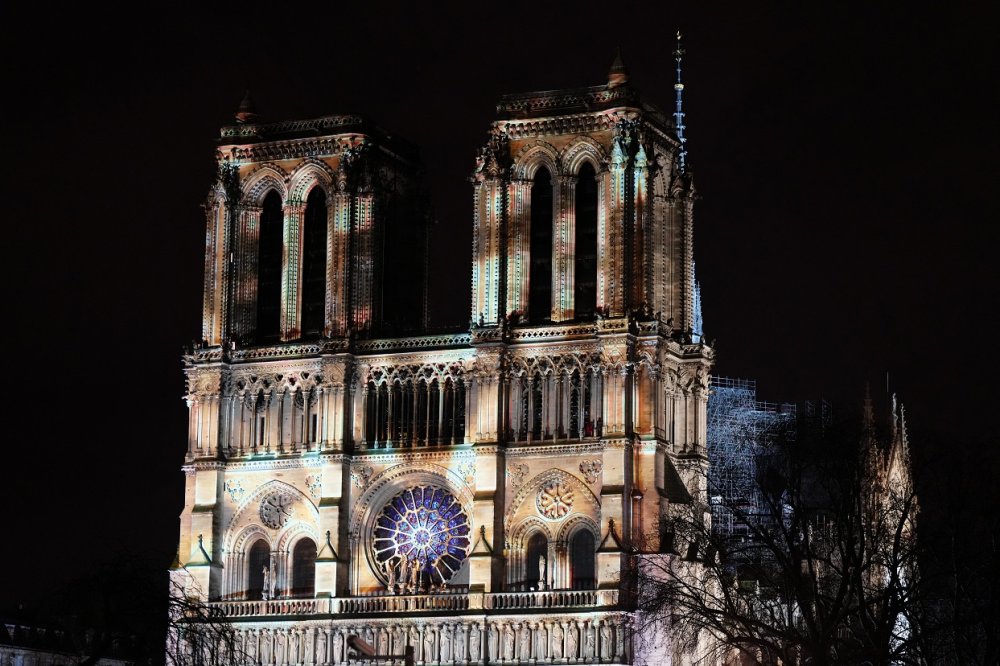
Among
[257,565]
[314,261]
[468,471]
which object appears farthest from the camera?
Answer: [314,261]

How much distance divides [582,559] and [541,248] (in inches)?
481

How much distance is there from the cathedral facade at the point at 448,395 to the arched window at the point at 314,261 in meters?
0.08

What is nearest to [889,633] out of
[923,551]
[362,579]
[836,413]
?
[923,551]

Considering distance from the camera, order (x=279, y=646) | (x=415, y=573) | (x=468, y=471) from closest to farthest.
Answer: (x=279, y=646)
(x=468, y=471)
(x=415, y=573)

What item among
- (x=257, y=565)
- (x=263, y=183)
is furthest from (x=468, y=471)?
(x=263, y=183)

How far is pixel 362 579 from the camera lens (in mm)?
96688

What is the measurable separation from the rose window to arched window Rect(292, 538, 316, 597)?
9.01 feet

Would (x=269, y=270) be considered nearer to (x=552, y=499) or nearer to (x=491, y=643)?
(x=552, y=499)

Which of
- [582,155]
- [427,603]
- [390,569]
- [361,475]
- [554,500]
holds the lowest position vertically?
[427,603]

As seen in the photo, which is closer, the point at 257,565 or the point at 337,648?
the point at 337,648

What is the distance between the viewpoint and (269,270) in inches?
3981

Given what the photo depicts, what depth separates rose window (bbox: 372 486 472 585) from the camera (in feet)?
316

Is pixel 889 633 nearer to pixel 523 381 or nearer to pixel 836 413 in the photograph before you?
pixel 836 413

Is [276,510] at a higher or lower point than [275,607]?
higher
